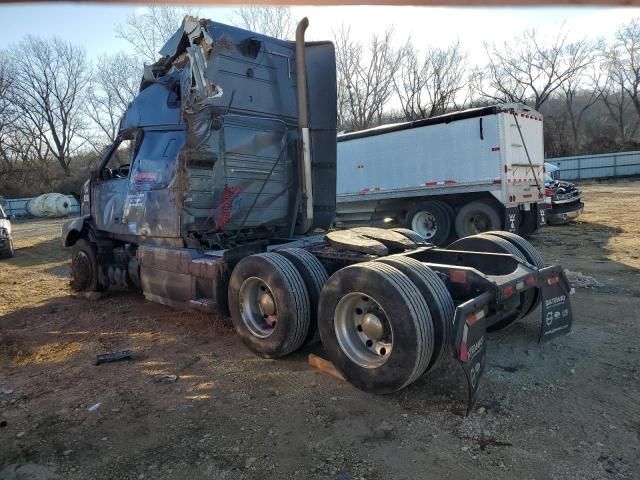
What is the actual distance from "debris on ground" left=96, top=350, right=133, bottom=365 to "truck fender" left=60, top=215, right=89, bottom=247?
3.47 m

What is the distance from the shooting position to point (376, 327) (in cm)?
372

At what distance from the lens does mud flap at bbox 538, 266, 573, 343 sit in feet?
13.9

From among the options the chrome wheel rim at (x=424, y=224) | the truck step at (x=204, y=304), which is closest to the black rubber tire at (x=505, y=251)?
the truck step at (x=204, y=304)

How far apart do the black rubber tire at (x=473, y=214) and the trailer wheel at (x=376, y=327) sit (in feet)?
26.0

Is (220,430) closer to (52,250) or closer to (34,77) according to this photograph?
(52,250)

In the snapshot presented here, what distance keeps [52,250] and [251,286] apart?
12.1m

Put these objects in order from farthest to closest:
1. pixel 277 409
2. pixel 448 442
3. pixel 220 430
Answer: pixel 277 409 → pixel 220 430 → pixel 448 442

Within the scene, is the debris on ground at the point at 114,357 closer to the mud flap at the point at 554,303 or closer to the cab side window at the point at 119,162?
the cab side window at the point at 119,162

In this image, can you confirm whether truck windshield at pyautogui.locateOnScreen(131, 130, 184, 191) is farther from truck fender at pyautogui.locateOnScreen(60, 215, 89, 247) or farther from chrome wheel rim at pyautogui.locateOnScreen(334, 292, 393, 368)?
chrome wheel rim at pyautogui.locateOnScreen(334, 292, 393, 368)

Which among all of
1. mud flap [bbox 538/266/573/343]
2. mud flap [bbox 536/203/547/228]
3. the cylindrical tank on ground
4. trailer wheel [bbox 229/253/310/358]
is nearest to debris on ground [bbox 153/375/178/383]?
trailer wheel [bbox 229/253/310/358]

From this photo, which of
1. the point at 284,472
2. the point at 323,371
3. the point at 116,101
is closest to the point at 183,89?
the point at 323,371

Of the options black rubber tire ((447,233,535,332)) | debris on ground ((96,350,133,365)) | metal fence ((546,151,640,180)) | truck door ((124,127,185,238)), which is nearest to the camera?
black rubber tire ((447,233,535,332))

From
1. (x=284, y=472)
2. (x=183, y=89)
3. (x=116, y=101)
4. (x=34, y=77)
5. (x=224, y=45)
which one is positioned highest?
(x=34, y=77)

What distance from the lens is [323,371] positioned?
423 centimetres
